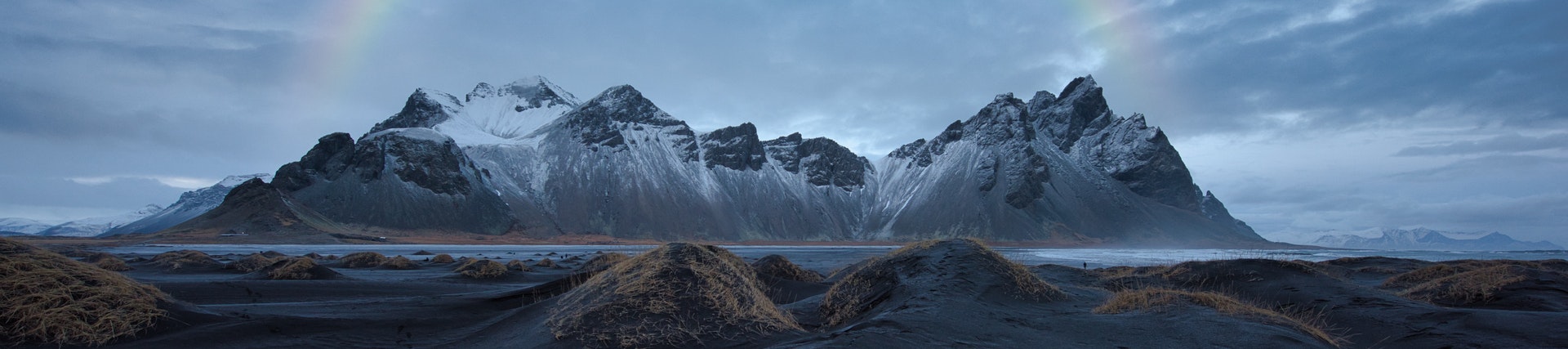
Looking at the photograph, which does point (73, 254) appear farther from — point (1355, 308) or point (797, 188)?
point (797, 188)

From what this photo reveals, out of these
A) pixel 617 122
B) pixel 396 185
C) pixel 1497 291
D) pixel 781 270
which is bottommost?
pixel 781 270

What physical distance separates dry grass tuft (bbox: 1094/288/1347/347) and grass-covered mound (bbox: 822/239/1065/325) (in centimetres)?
190

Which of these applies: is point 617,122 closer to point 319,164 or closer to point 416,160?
point 416,160

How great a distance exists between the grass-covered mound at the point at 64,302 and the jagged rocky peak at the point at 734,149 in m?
174

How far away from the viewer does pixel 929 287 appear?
13.5 m

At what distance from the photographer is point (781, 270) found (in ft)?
83.4

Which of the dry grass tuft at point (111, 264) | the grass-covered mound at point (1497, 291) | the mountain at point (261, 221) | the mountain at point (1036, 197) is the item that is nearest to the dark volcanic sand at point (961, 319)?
the grass-covered mound at point (1497, 291)

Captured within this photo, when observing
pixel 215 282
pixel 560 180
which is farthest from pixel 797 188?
pixel 215 282

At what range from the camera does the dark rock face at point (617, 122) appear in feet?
577

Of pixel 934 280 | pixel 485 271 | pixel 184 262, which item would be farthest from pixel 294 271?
pixel 934 280

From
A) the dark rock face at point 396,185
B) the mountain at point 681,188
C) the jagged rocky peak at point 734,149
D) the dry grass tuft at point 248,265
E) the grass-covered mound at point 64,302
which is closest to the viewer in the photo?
the grass-covered mound at point 64,302

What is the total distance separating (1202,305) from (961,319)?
433cm

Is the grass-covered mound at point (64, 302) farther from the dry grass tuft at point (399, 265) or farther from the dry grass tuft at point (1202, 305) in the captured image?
the dry grass tuft at point (399, 265)

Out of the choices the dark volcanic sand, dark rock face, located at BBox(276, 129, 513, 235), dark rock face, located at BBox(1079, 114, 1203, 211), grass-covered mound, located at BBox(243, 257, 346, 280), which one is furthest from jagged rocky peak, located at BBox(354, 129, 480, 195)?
dark rock face, located at BBox(1079, 114, 1203, 211)
